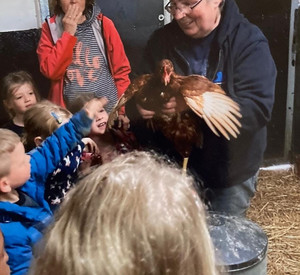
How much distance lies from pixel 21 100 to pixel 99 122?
14.7 inches

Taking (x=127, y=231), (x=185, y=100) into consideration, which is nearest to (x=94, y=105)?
(x=185, y=100)

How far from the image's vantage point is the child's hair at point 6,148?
2109mm

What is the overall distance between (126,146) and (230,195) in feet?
2.07

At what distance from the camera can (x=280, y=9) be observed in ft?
8.30

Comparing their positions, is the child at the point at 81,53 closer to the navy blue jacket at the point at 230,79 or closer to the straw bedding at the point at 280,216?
the navy blue jacket at the point at 230,79

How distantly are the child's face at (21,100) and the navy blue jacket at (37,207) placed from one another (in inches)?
9.4

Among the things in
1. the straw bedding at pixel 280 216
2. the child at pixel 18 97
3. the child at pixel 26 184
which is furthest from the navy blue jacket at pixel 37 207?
the straw bedding at pixel 280 216

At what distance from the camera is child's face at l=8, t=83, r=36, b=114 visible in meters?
2.38

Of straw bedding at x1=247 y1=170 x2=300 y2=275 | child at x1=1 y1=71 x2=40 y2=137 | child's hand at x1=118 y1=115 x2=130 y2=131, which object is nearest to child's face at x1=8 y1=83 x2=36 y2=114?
child at x1=1 y1=71 x2=40 y2=137

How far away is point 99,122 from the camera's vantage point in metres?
2.47

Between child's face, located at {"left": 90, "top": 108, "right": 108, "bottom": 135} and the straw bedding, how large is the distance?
104 centimetres

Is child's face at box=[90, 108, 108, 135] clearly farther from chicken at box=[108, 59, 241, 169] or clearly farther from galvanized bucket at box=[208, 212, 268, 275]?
galvanized bucket at box=[208, 212, 268, 275]

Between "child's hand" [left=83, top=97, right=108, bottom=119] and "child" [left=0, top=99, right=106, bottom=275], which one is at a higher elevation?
"child's hand" [left=83, top=97, right=108, bottom=119]

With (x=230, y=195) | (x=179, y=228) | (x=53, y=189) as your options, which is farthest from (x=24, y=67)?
(x=179, y=228)
